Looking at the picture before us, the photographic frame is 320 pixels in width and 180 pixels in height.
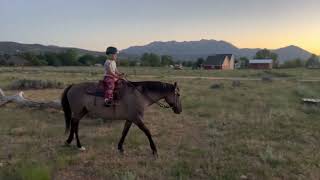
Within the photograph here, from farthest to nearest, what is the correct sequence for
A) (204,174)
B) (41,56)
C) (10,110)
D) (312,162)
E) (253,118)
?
(41,56) → (10,110) → (253,118) → (312,162) → (204,174)

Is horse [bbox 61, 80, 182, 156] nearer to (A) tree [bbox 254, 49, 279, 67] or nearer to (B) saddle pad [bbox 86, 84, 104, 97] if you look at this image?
(B) saddle pad [bbox 86, 84, 104, 97]

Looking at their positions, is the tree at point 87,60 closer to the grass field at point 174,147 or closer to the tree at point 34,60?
the tree at point 34,60

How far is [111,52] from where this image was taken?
367 inches

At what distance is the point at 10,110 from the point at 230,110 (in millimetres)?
8372

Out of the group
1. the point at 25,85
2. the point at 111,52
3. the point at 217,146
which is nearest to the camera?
the point at 111,52

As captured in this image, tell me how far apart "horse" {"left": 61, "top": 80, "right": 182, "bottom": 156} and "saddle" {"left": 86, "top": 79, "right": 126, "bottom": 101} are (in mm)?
48

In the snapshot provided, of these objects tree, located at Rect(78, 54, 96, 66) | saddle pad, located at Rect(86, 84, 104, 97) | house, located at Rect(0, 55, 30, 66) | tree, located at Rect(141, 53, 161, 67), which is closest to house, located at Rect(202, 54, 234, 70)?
tree, located at Rect(141, 53, 161, 67)

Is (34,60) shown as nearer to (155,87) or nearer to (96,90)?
(96,90)

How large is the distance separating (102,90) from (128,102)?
0.67m

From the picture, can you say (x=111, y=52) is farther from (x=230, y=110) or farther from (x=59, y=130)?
(x=230, y=110)

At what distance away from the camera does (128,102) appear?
30.4 ft

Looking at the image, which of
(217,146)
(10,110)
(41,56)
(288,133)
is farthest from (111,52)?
(41,56)

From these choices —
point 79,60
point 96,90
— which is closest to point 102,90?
point 96,90

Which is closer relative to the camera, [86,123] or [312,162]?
[312,162]
